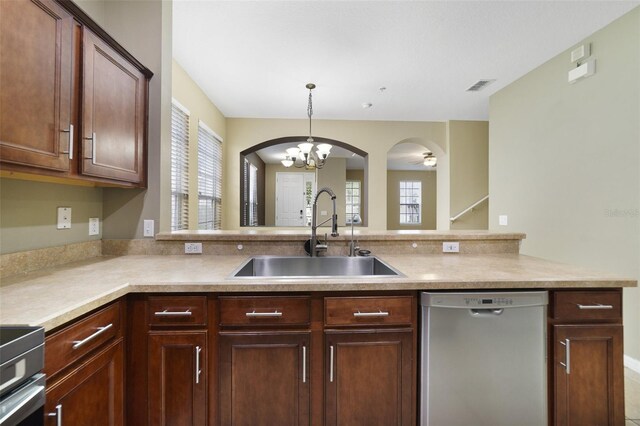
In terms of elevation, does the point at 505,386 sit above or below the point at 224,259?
below

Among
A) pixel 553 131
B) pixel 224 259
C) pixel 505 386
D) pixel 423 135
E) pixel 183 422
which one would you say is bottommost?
pixel 183 422

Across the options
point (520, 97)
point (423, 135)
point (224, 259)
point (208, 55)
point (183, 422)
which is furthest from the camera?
point (423, 135)

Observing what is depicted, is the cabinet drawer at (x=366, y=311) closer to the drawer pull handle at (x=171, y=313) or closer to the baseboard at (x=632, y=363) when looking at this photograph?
the drawer pull handle at (x=171, y=313)

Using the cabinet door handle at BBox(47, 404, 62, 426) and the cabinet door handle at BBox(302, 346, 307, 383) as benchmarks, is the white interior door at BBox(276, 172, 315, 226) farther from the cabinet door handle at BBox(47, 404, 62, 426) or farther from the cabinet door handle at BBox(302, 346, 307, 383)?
the cabinet door handle at BBox(47, 404, 62, 426)

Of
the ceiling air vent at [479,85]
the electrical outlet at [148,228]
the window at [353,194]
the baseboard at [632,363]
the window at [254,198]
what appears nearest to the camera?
the electrical outlet at [148,228]

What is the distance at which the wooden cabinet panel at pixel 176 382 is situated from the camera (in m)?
1.22

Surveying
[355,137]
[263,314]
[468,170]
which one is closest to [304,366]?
[263,314]

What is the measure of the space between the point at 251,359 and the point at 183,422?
387mm

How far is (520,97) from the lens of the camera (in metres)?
3.56

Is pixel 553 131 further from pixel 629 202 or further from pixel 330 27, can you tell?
pixel 330 27

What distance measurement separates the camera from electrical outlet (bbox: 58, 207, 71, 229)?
5.04ft

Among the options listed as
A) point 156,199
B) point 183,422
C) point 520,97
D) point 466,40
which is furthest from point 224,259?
point 520,97

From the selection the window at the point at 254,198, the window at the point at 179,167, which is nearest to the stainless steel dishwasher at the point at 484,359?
the window at the point at 179,167

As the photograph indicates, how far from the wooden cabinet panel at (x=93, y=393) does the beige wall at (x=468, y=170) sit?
498 cm
